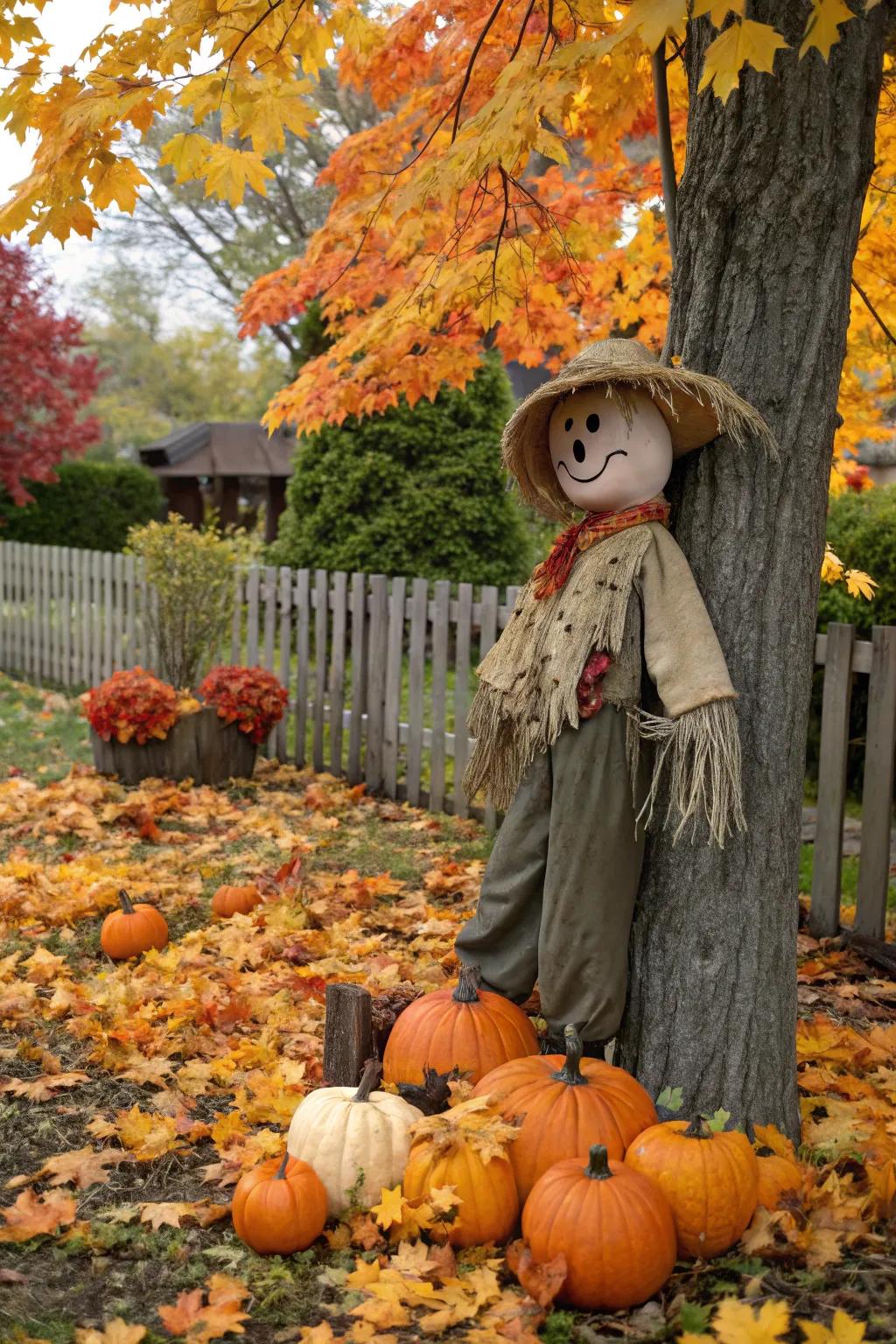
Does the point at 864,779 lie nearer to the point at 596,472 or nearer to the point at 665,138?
the point at 596,472

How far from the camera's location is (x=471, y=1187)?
231cm

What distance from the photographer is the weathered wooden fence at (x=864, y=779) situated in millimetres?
4355

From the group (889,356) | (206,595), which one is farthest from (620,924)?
(206,595)

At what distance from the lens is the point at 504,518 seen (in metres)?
11.2

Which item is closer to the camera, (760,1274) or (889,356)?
(760,1274)

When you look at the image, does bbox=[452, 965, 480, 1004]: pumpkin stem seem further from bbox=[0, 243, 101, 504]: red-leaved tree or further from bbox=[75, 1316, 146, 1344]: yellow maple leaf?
bbox=[0, 243, 101, 504]: red-leaved tree

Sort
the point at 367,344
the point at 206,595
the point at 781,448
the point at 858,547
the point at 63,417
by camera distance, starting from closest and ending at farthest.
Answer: the point at 781,448, the point at 367,344, the point at 858,547, the point at 206,595, the point at 63,417

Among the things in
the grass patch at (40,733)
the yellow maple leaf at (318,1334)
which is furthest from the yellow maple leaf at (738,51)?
the grass patch at (40,733)

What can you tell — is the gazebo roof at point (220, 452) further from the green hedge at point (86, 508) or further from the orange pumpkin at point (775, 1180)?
the orange pumpkin at point (775, 1180)

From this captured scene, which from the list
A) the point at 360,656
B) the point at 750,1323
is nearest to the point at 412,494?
the point at 360,656

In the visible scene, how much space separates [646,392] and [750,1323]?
6.43ft

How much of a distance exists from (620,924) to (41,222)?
2.61m

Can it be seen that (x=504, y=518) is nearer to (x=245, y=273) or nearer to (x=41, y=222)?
(x=41, y=222)

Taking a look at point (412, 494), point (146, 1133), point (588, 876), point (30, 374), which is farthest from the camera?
point (30, 374)
